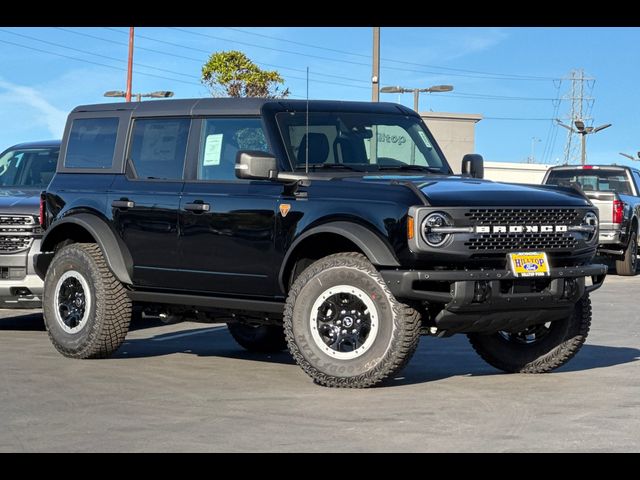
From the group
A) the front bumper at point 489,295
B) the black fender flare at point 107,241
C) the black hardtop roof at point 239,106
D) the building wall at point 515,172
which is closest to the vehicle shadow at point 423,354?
the front bumper at point 489,295

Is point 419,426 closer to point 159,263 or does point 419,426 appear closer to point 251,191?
point 251,191

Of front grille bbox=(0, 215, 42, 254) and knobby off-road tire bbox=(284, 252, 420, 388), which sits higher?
front grille bbox=(0, 215, 42, 254)

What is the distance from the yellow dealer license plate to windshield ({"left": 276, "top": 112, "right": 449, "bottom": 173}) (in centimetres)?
150

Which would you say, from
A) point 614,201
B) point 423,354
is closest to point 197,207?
point 423,354

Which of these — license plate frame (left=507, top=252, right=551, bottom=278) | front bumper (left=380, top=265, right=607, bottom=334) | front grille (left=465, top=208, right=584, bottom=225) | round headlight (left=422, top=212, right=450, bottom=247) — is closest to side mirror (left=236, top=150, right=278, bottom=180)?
front bumper (left=380, top=265, right=607, bottom=334)

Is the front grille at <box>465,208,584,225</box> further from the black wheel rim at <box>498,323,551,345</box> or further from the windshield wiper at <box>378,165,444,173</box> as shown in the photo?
the windshield wiper at <box>378,165,444,173</box>

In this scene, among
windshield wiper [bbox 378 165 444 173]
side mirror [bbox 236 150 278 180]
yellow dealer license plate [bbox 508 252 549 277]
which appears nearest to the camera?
yellow dealer license plate [bbox 508 252 549 277]

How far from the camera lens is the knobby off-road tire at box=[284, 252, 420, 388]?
27.4ft

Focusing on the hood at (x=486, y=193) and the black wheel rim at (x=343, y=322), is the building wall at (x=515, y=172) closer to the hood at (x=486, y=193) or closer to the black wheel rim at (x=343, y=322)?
the hood at (x=486, y=193)

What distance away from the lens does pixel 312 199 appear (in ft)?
29.1

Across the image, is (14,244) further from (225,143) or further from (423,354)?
(423,354)
